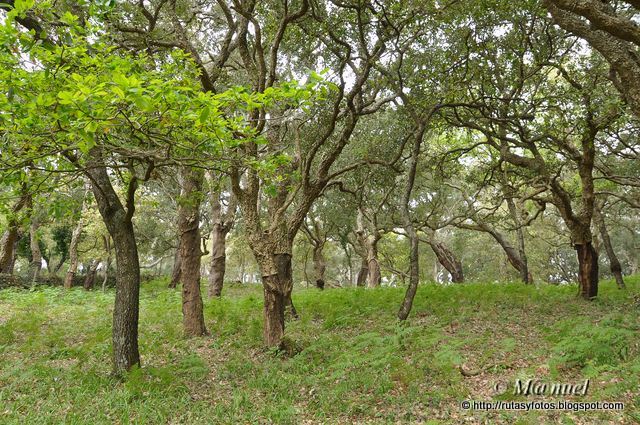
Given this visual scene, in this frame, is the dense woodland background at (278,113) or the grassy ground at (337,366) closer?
the dense woodland background at (278,113)

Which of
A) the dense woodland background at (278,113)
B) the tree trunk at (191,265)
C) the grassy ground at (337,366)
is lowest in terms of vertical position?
the grassy ground at (337,366)

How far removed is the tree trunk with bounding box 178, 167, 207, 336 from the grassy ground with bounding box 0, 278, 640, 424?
0.54m

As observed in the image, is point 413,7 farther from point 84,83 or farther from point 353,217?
point 353,217

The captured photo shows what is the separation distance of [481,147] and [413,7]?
1259cm

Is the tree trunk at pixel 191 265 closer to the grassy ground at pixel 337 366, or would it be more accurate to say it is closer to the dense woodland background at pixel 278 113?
the dense woodland background at pixel 278 113

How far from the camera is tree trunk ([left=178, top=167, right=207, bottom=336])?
11297mm

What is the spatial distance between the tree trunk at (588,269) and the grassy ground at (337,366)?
1.80ft

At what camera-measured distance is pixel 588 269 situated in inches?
520

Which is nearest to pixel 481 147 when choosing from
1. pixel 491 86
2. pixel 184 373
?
pixel 491 86

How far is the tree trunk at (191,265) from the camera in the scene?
37.1 feet

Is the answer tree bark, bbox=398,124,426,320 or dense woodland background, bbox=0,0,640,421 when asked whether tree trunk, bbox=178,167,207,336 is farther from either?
tree bark, bbox=398,124,426,320

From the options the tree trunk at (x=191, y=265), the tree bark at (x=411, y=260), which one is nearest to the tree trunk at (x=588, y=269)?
the tree bark at (x=411, y=260)

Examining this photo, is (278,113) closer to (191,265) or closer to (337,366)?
(191,265)

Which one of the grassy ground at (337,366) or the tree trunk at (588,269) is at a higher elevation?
the tree trunk at (588,269)
